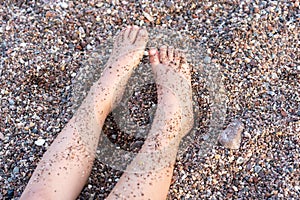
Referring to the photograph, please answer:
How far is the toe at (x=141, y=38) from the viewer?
7.69ft

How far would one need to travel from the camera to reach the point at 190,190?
200 cm

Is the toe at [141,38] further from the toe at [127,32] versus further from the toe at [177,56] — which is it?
the toe at [177,56]

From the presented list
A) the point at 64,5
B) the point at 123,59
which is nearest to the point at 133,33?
the point at 123,59

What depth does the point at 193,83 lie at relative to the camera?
89.8 inches

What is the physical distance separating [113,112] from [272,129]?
0.78 meters

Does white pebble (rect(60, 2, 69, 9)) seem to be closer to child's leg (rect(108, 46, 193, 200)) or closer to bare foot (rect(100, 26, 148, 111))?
bare foot (rect(100, 26, 148, 111))

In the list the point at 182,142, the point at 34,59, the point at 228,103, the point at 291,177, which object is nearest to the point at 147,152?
the point at 182,142

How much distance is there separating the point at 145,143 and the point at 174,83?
1.18 feet

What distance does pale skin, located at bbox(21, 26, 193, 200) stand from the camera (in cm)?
187

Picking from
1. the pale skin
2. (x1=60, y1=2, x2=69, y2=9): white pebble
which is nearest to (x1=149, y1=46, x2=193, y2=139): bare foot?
the pale skin

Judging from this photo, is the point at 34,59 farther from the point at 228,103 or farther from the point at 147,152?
the point at 228,103

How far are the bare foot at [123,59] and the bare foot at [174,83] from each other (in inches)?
3.4

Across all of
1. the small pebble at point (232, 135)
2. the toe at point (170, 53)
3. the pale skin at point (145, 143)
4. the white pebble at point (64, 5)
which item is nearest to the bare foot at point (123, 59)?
the pale skin at point (145, 143)

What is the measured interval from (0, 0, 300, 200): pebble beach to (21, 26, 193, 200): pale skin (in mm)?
77
